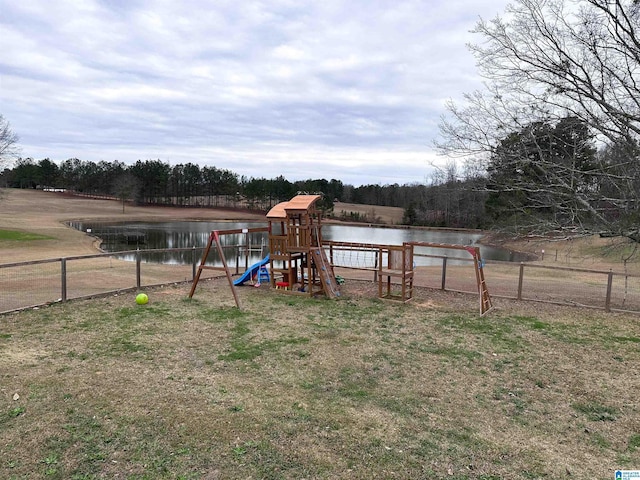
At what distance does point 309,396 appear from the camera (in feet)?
15.8

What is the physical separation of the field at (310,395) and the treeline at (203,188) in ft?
192

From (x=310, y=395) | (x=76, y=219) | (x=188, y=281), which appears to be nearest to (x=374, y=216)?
(x=76, y=219)

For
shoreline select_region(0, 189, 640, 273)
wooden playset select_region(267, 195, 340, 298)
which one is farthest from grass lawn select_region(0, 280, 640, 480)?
shoreline select_region(0, 189, 640, 273)

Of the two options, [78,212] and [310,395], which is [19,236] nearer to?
[310,395]

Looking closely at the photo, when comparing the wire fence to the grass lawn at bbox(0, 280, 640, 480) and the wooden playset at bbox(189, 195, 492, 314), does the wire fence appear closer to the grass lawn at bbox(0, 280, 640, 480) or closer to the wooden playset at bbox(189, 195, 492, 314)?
the wooden playset at bbox(189, 195, 492, 314)

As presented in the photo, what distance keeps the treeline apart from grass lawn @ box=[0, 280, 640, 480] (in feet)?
193

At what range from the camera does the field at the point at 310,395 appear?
139 inches

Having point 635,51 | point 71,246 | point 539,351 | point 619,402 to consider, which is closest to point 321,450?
point 619,402

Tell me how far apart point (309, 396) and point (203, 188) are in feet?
297

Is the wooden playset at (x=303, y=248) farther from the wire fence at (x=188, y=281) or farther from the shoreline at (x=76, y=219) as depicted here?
the shoreline at (x=76, y=219)

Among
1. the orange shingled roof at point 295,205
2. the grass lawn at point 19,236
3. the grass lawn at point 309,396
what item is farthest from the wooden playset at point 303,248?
the grass lawn at point 19,236

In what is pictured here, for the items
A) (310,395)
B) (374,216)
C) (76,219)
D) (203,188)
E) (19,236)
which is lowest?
(19,236)

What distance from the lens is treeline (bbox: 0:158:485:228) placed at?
231 ft

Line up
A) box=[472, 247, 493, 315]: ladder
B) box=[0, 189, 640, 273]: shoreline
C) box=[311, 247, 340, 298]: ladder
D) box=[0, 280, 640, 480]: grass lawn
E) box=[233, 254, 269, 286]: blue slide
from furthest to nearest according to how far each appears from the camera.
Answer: box=[0, 189, 640, 273]: shoreline → box=[233, 254, 269, 286]: blue slide → box=[311, 247, 340, 298]: ladder → box=[472, 247, 493, 315]: ladder → box=[0, 280, 640, 480]: grass lawn
